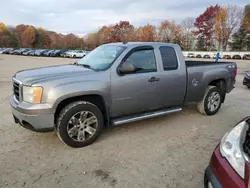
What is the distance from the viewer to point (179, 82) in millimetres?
4590

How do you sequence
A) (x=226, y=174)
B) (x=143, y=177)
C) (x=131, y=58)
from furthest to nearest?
1. (x=131, y=58)
2. (x=143, y=177)
3. (x=226, y=174)

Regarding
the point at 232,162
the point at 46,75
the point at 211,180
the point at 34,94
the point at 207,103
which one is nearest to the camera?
the point at 232,162

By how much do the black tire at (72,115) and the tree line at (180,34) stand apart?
63.9 m

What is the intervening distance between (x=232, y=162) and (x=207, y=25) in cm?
7050

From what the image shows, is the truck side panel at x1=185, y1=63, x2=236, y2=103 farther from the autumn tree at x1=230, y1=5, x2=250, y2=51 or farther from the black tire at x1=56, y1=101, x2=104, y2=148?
the autumn tree at x1=230, y1=5, x2=250, y2=51

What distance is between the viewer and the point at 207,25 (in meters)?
64.4

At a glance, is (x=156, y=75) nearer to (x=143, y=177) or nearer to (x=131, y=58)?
(x=131, y=58)

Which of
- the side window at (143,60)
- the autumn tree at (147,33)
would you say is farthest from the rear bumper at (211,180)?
the autumn tree at (147,33)

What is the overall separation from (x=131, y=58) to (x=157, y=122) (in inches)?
67.5

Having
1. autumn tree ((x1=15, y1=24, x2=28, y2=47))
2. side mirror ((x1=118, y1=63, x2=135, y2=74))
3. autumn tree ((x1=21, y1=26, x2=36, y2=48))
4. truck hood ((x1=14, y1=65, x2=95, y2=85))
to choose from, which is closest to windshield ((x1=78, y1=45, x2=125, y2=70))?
side mirror ((x1=118, y1=63, x2=135, y2=74))

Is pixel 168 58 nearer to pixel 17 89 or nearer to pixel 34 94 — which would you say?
pixel 34 94

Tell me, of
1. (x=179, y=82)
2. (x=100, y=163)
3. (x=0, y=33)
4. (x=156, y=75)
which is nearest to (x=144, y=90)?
(x=156, y=75)

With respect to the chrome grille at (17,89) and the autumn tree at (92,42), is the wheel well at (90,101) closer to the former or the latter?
the chrome grille at (17,89)

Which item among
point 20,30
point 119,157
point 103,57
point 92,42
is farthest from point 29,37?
point 119,157
